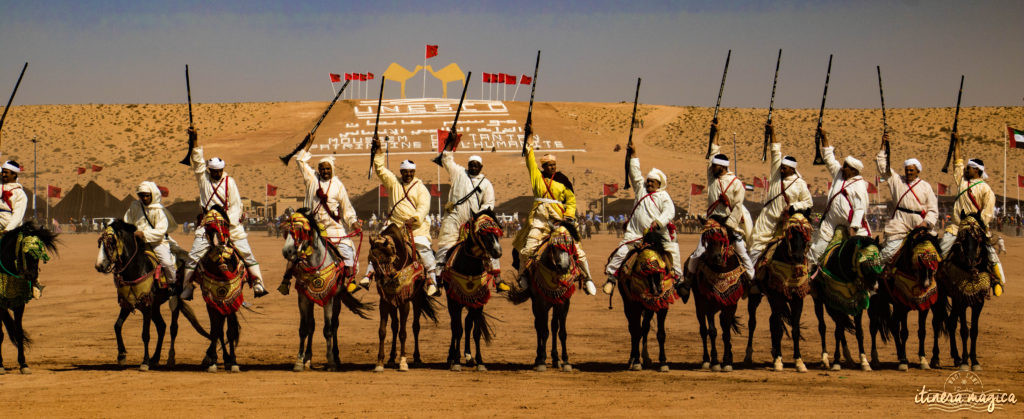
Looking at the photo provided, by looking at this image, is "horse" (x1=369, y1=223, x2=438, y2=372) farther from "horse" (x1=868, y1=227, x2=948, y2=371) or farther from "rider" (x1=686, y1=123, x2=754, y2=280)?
"horse" (x1=868, y1=227, x2=948, y2=371)

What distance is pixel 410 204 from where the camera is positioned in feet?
48.3

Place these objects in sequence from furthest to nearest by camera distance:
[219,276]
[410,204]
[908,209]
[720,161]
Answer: [410,204] < [908,209] < [720,161] < [219,276]

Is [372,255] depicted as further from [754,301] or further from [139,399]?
[754,301]

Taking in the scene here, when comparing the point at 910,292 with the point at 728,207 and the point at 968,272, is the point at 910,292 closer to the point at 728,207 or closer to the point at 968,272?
the point at 968,272

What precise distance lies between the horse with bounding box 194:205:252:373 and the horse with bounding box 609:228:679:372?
4917 millimetres

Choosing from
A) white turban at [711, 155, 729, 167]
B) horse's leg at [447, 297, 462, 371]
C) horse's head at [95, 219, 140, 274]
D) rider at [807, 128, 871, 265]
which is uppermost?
white turban at [711, 155, 729, 167]

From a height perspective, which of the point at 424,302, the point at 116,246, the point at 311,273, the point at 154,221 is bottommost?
the point at 424,302

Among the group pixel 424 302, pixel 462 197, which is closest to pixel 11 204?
pixel 424 302

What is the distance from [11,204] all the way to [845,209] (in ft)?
36.1

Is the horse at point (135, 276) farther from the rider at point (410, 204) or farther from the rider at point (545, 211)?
the rider at point (545, 211)

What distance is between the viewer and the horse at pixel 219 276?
13.0 metres

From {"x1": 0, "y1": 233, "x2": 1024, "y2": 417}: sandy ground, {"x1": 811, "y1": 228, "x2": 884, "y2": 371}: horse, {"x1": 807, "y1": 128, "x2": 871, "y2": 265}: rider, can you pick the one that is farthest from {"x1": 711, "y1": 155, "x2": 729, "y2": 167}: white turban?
{"x1": 0, "y1": 233, "x2": 1024, "y2": 417}: sandy ground

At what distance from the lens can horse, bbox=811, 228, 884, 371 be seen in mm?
13500

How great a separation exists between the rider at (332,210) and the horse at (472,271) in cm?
130
